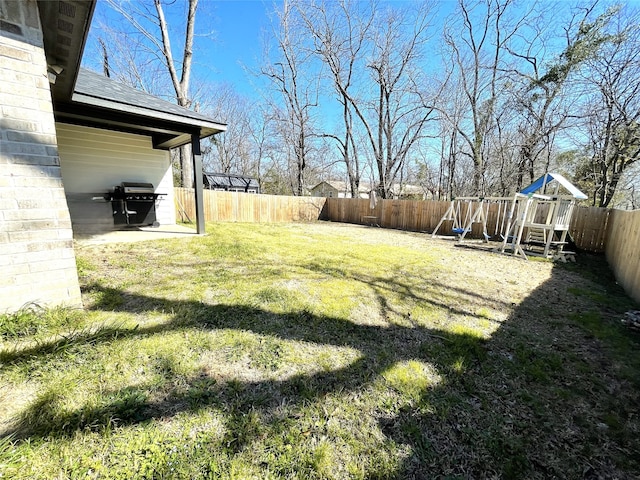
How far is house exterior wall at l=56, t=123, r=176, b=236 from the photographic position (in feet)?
19.9

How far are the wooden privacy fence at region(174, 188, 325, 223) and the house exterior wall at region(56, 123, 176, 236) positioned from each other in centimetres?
238

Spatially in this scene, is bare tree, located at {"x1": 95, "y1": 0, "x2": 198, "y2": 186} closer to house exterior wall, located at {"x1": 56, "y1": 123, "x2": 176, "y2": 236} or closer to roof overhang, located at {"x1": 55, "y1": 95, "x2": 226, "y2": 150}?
house exterior wall, located at {"x1": 56, "y1": 123, "x2": 176, "y2": 236}

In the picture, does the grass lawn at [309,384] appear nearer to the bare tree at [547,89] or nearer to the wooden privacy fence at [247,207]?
the wooden privacy fence at [247,207]

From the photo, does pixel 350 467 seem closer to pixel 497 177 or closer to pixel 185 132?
pixel 185 132

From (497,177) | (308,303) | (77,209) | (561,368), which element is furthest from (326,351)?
(497,177)

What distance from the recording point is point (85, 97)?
4363mm

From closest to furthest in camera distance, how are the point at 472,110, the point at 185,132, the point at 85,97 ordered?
the point at 85,97 < the point at 185,132 < the point at 472,110

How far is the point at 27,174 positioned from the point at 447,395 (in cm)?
371

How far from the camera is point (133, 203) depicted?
6641 mm

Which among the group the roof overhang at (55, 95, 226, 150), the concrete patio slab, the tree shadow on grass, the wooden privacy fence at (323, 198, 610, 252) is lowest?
the tree shadow on grass

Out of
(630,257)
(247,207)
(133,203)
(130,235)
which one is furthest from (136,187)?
(630,257)

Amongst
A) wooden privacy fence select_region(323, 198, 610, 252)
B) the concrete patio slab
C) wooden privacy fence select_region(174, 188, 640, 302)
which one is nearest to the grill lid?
the concrete patio slab

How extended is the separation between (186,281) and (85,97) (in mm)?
3746

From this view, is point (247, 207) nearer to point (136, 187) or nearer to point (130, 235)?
Answer: point (136, 187)
